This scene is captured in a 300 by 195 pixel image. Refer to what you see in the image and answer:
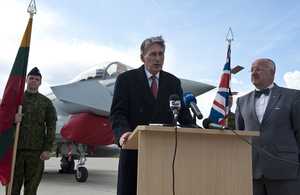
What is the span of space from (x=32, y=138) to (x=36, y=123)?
0.72 feet

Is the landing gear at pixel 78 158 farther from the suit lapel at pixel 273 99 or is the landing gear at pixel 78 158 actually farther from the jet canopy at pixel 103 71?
the suit lapel at pixel 273 99

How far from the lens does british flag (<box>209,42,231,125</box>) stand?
11.0ft

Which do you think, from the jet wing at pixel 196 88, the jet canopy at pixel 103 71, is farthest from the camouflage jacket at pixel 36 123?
the jet canopy at pixel 103 71

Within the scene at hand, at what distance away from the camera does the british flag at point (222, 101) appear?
335 cm

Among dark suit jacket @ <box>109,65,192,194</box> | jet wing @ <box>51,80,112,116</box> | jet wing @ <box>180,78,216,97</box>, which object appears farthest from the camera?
jet wing @ <box>51,80,112,116</box>

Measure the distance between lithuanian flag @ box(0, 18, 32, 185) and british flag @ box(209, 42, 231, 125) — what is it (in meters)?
2.62

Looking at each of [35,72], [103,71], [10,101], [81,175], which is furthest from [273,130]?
[81,175]

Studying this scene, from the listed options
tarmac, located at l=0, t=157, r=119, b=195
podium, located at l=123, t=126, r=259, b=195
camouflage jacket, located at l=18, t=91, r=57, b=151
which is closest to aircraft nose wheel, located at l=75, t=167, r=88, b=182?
tarmac, located at l=0, t=157, r=119, b=195

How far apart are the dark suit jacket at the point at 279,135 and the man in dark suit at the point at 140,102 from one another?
78cm

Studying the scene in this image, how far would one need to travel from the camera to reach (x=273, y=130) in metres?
2.24

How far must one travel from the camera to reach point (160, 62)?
1.94 m

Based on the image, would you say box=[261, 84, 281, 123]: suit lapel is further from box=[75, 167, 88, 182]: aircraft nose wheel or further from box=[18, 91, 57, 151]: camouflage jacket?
box=[75, 167, 88, 182]: aircraft nose wheel

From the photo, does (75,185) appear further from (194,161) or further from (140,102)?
(194,161)

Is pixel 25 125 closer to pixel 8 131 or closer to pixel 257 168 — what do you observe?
pixel 8 131
